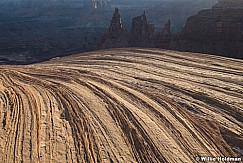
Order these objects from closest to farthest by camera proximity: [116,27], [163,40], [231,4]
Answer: [163,40], [231,4], [116,27]

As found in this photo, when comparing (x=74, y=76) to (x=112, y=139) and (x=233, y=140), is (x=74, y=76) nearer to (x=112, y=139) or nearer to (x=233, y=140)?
(x=112, y=139)

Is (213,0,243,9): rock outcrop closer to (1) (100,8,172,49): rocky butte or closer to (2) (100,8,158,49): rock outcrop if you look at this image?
(1) (100,8,172,49): rocky butte

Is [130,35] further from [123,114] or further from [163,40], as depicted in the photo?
[123,114]

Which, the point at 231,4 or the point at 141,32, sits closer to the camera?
the point at 231,4

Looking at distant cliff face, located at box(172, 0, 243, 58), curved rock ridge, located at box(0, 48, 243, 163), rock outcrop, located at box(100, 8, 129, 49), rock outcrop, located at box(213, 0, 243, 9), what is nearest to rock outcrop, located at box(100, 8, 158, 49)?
rock outcrop, located at box(100, 8, 129, 49)

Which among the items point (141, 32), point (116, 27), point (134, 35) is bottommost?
point (134, 35)

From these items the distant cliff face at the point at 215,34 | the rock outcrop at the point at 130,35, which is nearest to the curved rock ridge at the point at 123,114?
the distant cliff face at the point at 215,34

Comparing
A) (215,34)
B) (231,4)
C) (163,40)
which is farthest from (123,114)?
(231,4)
